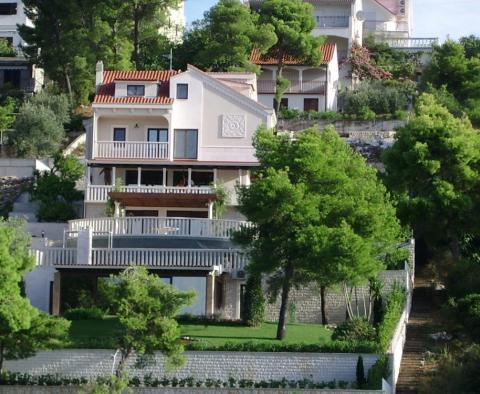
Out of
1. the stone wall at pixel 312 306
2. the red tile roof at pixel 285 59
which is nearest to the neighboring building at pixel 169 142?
the stone wall at pixel 312 306

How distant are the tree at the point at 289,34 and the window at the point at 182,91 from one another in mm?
16302

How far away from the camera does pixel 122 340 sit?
4284cm

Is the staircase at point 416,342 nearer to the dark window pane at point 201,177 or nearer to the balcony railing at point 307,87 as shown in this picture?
the dark window pane at point 201,177

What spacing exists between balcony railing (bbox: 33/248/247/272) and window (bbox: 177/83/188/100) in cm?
1185

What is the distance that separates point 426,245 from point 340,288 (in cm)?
823

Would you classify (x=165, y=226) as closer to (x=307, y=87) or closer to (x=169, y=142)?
(x=169, y=142)

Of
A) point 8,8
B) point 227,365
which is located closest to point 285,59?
point 8,8

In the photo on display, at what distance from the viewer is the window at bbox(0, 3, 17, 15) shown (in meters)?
98.2

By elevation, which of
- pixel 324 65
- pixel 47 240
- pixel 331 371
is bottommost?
pixel 331 371

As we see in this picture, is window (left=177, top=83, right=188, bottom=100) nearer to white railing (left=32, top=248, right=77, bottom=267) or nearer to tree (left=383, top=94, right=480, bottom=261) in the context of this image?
tree (left=383, top=94, right=480, bottom=261)

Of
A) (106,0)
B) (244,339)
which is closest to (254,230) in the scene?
(244,339)

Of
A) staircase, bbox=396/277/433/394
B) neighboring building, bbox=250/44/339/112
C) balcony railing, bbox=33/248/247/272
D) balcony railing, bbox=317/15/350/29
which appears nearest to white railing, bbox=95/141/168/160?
balcony railing, bbox=33/248/247/272

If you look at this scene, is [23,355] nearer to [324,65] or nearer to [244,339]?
[244,339]

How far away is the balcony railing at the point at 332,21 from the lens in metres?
89.1
